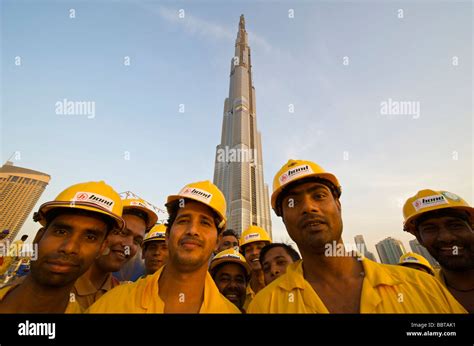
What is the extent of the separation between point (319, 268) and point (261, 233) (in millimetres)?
6211

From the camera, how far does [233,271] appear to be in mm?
5727

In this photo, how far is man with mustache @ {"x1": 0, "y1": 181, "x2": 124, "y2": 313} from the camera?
2637 mm

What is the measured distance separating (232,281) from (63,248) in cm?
397

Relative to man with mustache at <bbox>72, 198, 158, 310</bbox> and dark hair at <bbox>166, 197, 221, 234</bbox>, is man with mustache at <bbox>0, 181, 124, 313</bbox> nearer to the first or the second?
dark hair at <bbox>166, 197, 221, 234</bbox>

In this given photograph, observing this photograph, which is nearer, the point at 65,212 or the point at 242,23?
the point at 65,212

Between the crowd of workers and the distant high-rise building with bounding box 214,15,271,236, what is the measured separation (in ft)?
282

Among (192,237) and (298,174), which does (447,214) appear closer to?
(298,174)

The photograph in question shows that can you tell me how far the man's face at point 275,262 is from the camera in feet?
17.9

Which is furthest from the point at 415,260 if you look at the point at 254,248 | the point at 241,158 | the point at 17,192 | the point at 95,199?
the point at 17,192

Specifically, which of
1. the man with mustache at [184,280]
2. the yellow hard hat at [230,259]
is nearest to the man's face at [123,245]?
the man with mustache at [184,280]

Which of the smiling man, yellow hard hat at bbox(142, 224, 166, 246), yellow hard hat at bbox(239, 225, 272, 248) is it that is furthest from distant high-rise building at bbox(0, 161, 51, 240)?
the smiling man

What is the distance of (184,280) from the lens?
3041mm
